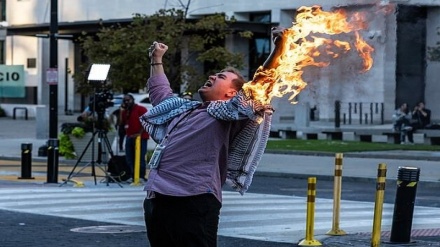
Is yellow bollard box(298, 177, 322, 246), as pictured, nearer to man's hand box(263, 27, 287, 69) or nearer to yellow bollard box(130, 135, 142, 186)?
man's hand box(263, 27, 287, 69)

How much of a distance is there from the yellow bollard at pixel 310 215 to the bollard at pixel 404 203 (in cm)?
87

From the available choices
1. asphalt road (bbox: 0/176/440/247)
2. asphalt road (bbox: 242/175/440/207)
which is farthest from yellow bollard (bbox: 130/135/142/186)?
asphalt road (bbox: 0/176/440/247)

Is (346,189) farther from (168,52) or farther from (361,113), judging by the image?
(361,113)

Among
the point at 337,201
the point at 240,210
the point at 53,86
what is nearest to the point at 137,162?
the point at 53,86

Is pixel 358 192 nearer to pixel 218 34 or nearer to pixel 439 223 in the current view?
pixel 439 223

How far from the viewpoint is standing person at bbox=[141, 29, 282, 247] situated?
6.44m

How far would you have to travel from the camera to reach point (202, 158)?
6539 mm

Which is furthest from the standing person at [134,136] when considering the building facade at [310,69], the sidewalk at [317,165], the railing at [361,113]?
the railing at [361,113]

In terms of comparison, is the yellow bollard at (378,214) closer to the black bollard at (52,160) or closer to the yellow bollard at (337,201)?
the yellow bollard at (337,201)

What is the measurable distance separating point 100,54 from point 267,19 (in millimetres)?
16687

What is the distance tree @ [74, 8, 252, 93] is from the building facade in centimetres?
196

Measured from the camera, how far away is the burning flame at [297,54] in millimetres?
6535

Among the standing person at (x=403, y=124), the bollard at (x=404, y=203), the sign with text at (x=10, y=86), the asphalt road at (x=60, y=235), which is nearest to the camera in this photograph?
the bollard at (x=404, y=203)

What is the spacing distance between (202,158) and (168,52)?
23.9 meters
